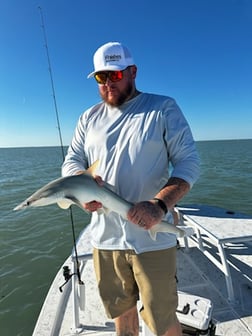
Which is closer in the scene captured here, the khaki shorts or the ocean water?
the khaki shorts

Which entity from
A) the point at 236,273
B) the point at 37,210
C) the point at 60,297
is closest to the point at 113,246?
the point at 60,297

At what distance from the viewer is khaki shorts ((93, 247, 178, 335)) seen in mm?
1935

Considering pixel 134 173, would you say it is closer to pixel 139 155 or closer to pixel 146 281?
pixel 139 155

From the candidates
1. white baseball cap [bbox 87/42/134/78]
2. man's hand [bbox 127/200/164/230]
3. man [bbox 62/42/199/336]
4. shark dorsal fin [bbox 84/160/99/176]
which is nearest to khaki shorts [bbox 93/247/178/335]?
man [bbox 62/42/199/336]

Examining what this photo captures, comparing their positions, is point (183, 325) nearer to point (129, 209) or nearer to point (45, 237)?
point (129, 209)

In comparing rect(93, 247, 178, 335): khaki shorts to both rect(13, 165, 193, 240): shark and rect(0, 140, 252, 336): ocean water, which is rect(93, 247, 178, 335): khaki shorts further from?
rect(0, 140, 252, 336): ocean water

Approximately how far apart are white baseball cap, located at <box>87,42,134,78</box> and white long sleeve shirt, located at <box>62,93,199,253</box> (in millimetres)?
254

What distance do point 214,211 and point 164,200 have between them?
10.00 feet

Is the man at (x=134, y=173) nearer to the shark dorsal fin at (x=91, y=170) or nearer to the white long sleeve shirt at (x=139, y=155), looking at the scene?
the white long sleeve shirt at (x=139, y=155)

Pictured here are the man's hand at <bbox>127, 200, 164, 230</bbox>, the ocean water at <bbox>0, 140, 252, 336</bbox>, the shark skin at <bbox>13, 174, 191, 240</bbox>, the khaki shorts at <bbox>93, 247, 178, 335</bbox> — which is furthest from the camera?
the ocean water at <bbox>0, 140, 252, 336</bbox>

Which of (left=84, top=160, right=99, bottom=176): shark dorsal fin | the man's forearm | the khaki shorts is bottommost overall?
the khaki shorts

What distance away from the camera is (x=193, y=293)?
350cm

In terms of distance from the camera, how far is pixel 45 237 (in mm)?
7688

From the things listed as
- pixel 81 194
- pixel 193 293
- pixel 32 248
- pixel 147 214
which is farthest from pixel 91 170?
pixel 32 248
